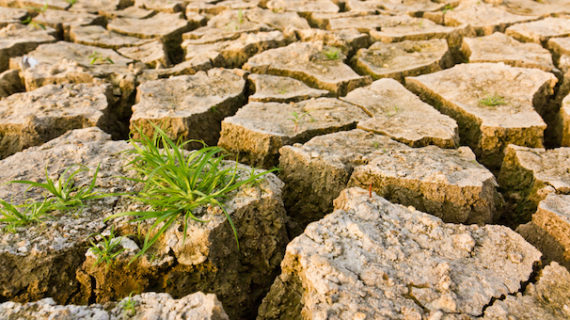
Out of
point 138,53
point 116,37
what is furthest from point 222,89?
point 116,37

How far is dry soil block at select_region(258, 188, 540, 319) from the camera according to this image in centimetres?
107

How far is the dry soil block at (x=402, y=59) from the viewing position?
2621 mm

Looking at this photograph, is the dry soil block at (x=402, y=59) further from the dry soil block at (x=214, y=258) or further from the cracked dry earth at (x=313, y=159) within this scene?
the dry soil block at (x=214, y=258)

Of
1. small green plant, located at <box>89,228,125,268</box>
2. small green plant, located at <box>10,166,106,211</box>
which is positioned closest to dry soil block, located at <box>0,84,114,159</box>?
small green plant, located at <box>10,166,106,211</box>

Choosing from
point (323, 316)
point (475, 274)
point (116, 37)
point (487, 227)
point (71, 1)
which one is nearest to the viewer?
point (323, 316)

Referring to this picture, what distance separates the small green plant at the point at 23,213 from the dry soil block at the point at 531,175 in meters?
1.87

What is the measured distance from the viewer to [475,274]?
3.82 ft

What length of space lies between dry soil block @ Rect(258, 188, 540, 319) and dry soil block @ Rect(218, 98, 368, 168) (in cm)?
61

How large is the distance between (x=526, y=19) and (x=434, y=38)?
0.86 metres

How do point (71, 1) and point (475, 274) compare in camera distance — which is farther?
point (71, 1)

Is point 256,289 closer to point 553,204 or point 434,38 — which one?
point 553,204

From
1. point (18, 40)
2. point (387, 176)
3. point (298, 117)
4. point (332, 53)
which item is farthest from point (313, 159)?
point (18, 40)

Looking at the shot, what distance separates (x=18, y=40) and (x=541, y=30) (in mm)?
4048

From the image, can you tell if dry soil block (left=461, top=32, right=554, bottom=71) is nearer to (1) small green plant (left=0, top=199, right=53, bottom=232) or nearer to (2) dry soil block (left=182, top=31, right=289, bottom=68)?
(2) dry soil block (left=182, top=31, right=289, bottom=68)
